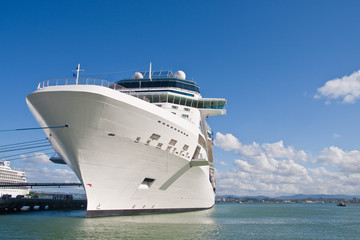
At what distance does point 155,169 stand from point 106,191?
3041 millimetres

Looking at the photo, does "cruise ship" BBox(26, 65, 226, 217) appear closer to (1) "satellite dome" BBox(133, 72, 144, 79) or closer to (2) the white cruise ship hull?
(2) the white cruise ship hull

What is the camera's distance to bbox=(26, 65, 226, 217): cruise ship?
47.5 ft

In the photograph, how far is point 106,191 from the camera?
15922 millimetres

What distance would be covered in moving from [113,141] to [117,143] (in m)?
0.24

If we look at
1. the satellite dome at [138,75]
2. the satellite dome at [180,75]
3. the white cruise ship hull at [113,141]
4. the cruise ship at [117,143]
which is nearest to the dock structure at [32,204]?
the cruise ship at [117,143]

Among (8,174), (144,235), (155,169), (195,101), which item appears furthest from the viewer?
(8,174)

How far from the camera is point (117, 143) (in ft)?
50.5

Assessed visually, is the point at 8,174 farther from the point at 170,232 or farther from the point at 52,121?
the point at 170,232

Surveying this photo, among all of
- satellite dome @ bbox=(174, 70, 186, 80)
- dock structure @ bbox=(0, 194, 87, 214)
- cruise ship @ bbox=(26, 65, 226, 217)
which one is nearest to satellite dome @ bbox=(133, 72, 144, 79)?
satellite dome @ bbox=(174, 70, 186, 80)

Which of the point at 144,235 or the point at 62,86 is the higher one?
the point at 62,86

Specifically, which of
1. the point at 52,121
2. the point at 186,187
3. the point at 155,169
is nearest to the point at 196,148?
the point at 186,187

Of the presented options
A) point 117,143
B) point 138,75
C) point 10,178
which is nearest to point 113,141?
point 117,143

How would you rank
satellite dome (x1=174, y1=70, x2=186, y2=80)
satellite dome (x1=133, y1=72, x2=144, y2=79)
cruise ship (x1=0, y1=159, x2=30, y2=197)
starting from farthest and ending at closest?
cruise ship (x1=0, y1=159, x2=30, y2=197) < satellite dome (x1=174, y1=70, x2=186, y2=80) < satellite dome (x1=133, y1=72, x2=144, y2=79)

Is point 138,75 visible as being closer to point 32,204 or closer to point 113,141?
point 113,141
